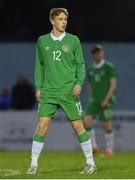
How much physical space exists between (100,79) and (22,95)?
184 inches

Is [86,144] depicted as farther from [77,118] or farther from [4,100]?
[4,100]

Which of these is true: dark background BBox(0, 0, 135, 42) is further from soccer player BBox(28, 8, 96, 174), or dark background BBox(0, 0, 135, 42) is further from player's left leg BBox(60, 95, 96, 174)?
player's left leg BBox(60, 95, 96, 174)

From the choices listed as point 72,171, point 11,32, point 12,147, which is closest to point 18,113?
point 12,147

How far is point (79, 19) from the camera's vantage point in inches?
918

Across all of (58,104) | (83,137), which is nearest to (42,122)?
(58,104)

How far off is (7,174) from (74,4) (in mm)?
12323

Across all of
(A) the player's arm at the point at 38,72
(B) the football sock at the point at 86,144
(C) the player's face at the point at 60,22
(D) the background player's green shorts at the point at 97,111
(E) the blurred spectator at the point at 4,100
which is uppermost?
(C) the player's face at the point at 60,22

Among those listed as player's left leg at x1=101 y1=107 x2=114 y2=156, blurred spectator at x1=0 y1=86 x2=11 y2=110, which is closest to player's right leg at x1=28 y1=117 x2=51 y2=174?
player's left leg at x1=101 y1=107 x2=114 y2=156

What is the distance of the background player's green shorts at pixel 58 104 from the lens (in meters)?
11.3

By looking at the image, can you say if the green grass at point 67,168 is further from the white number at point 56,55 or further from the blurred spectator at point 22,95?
the blurred spectator at point 22,95

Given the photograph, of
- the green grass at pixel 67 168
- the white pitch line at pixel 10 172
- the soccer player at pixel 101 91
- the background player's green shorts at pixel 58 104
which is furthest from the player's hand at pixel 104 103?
the background player's green shorts at pixel 58 104

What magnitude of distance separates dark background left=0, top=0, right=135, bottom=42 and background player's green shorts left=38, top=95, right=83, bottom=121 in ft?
39.1

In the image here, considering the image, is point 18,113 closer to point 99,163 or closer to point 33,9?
point 33,9

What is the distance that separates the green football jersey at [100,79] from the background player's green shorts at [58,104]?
5593 millimetres
